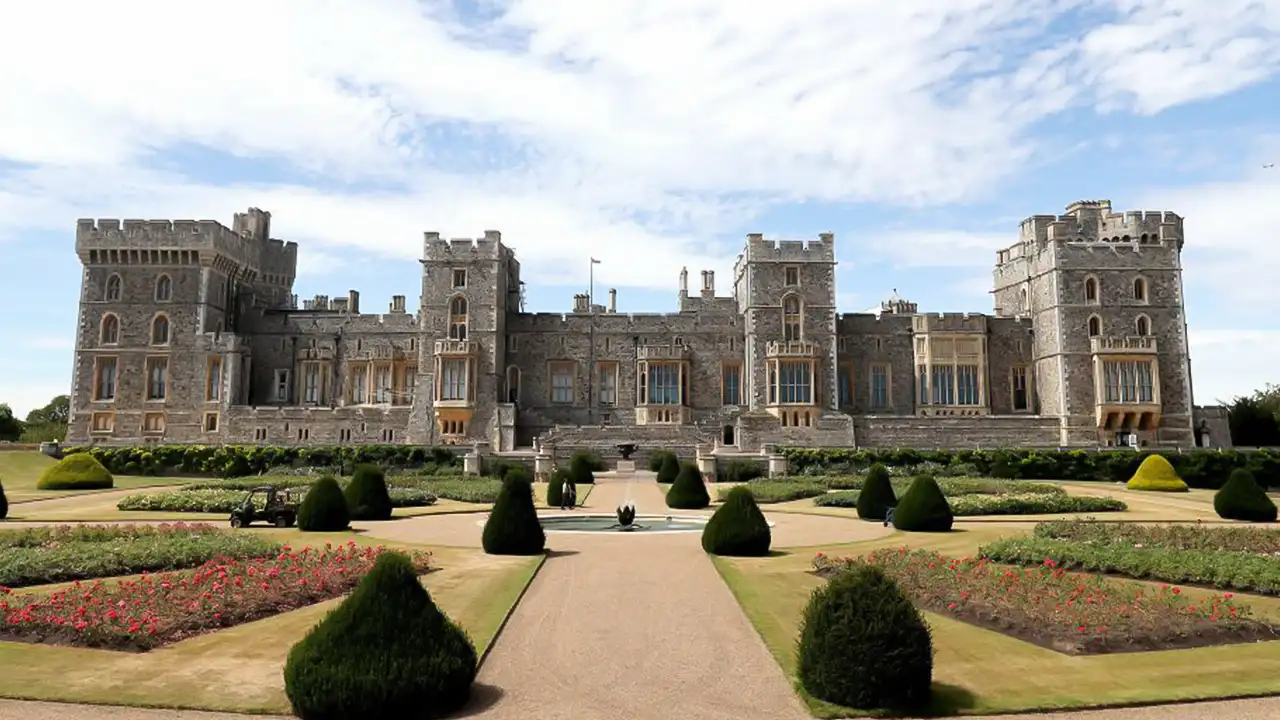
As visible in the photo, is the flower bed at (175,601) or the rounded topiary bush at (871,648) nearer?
the rounded topiary bush at (871,648)

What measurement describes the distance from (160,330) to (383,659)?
51120 mm

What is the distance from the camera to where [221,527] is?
1980 cm

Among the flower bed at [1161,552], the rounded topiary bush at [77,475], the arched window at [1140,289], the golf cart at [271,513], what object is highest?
the arched window at [1140,289]

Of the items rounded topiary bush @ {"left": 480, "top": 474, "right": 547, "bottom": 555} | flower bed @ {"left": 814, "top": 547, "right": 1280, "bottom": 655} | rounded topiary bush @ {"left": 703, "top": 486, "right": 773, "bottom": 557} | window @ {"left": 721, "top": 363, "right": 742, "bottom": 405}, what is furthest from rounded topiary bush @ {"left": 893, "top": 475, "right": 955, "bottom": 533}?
window @ {"left": 721, "top": 363, "right": 742, "bottom": 405}

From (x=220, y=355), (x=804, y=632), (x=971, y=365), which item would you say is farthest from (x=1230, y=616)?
(x=220, y=355)

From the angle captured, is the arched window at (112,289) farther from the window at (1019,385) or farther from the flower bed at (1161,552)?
the window at (1019,385)

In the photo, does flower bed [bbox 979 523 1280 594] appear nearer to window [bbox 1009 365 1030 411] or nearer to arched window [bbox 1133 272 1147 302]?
window [bbox 1009 365 1030 411]

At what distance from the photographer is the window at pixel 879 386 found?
51594 mm

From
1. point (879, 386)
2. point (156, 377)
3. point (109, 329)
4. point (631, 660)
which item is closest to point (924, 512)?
point (631, 660)

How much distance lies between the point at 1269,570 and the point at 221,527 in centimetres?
2058

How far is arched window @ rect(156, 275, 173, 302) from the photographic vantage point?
167 ft

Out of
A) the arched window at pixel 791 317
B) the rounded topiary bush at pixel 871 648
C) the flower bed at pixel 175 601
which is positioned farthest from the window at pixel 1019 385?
the rounded topiary bush at pixel 871 648

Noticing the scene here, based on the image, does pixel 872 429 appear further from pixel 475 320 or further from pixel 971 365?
pixel 475 320

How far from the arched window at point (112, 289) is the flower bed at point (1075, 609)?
52180mm
